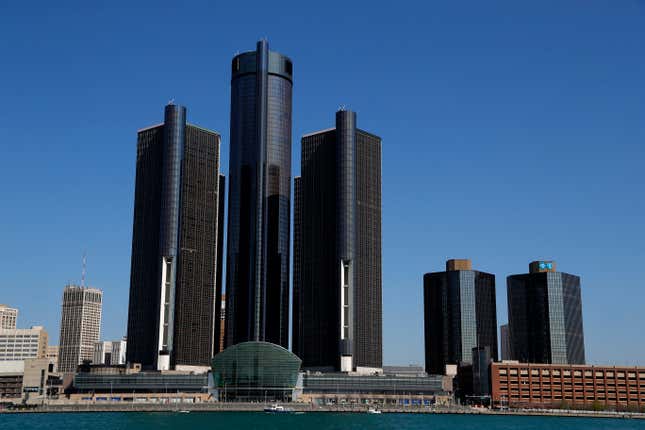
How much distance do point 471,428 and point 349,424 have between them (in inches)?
1142

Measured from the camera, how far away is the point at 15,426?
7598 inches

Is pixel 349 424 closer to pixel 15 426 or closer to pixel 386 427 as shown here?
pixel 386 427

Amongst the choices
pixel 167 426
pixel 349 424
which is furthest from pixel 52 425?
pixel 349 424

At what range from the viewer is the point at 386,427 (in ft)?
632

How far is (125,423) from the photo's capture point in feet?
651

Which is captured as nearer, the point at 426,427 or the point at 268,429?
the point at 268,429

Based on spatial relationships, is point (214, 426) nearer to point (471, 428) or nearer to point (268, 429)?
point (268, 429)

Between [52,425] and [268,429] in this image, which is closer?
[268,429]

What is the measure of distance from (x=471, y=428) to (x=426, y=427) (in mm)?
10718

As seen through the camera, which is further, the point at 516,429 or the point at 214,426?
the point at 516,429

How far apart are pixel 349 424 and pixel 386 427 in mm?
11138

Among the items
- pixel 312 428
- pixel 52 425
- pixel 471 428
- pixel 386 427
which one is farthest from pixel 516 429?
pixel 52 425

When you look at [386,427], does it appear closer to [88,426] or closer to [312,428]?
[312,428]

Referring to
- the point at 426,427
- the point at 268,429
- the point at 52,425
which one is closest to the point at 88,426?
the point at 52,425
